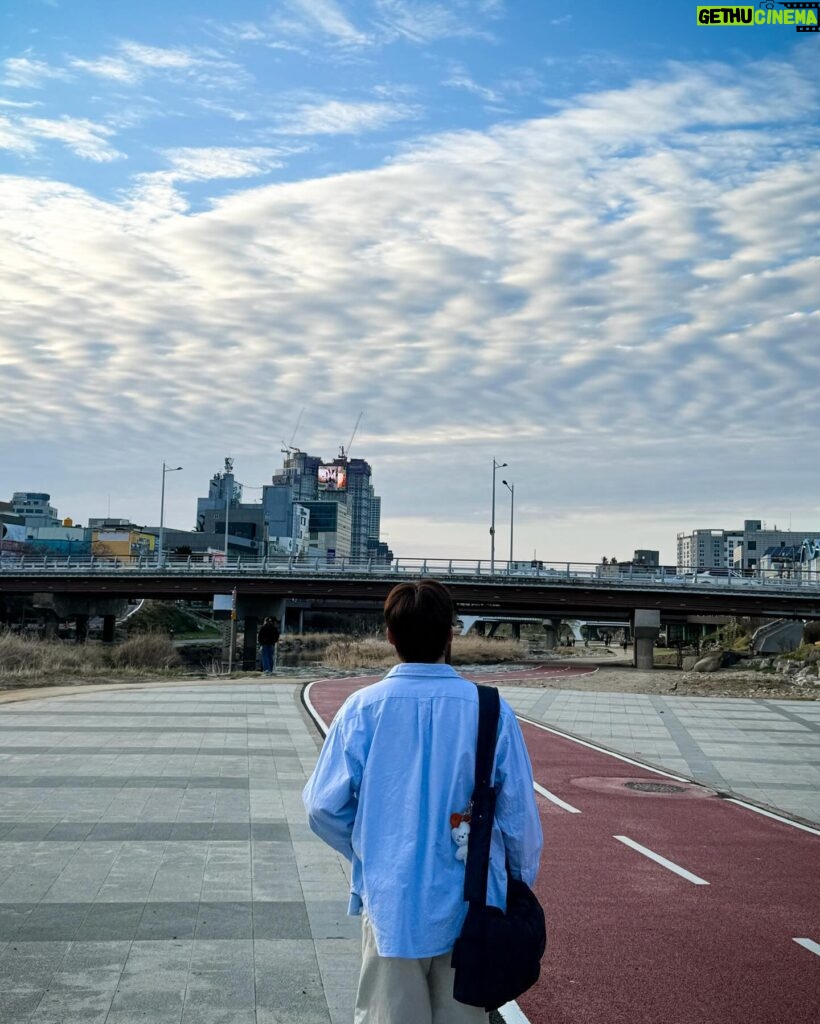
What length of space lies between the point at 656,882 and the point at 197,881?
3443 mm

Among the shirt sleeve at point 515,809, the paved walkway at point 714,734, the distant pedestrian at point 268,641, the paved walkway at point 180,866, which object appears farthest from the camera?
the distant pedestrian at point 268,641

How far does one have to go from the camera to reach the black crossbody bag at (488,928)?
3.12 meters

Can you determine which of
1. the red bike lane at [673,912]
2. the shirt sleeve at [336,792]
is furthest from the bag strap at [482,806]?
the red bike lane at [673,912]

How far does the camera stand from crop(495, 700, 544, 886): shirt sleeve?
3.34 metres

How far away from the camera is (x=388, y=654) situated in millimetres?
49562

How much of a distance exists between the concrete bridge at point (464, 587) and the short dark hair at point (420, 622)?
52.1 m

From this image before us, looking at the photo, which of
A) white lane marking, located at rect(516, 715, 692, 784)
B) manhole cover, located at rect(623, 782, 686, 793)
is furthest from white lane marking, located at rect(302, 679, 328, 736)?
manhole cover, located at rect(623, 782, 686, 793)

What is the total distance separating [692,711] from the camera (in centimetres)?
2359

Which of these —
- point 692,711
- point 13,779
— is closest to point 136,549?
point 692,711

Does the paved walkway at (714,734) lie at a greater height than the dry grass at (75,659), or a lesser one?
greater

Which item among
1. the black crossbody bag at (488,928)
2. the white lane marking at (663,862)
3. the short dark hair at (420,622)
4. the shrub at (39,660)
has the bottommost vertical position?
the shrub at (39,660)

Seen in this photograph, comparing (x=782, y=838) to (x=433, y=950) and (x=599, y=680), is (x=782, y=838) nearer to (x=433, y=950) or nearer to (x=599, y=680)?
(x=433, y=950)

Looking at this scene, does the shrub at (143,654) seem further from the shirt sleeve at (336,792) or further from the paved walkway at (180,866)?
the shirt sleeve at (336,792)

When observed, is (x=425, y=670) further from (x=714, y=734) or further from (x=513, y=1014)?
(x=714, y=734)
